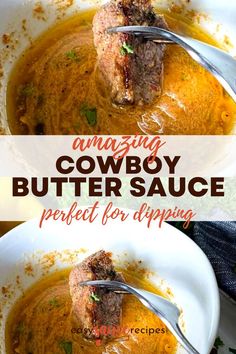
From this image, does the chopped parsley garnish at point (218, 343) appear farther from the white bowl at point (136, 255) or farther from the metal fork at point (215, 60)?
the metal fork at point (215, 60)

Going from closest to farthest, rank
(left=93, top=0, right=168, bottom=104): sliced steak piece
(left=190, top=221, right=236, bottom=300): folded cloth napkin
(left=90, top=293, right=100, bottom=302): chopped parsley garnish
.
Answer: (left=90, top=293, right=100, bottom=302): chopped parsley garnish → (left=93, top=0, right=168, bottom=104): sliced steak piece → (left=190, top=221, right=236, bottom=300): folded cloth napkin

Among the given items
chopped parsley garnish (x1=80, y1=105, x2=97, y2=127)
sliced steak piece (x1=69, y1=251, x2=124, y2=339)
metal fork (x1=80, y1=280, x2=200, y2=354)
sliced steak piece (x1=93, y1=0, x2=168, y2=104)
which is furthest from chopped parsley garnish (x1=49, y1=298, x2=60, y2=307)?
sliced steak piece (x1=93, y1=0, x2=168, y2=104)

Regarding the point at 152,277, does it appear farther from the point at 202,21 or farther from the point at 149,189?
the point at 202,21

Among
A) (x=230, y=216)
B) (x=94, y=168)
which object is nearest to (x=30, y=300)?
(x=94, y=168)

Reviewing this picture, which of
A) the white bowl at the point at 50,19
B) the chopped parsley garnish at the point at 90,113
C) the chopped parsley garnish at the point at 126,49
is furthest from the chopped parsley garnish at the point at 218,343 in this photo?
the chopped parsley garnish at the point at 126,49

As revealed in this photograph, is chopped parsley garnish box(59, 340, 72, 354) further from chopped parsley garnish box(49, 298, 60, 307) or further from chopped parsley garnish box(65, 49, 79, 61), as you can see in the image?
chopped parsley garnish box(65, 49, 79, 61)
